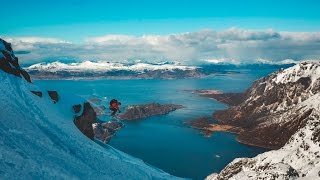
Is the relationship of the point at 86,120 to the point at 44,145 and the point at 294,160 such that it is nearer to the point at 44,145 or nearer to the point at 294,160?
the point at 44,145

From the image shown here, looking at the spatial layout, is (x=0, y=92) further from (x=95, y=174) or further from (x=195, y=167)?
(x=195, y=167)

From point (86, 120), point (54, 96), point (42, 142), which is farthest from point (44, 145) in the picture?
point (86, 120)

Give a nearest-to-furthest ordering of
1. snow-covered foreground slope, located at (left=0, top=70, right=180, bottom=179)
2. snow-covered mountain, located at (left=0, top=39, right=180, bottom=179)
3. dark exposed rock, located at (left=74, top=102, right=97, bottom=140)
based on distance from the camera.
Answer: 1. snow-covered foreground slope, located at (left=0, top=70, right=180, bottom=179)
2. snow-covered mountain, located at (left=0, top=39, right=180, bottom=179)
3. dark exposed rock, located at (left=74, top=102, right=97, bottom=140)

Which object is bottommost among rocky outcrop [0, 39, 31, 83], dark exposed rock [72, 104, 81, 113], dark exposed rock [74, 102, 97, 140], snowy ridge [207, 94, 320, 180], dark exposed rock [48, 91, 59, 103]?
snowy ridge [207, 94, 320, 180]

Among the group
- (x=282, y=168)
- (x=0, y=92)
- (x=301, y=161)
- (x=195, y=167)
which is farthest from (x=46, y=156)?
(x=195, y=167)

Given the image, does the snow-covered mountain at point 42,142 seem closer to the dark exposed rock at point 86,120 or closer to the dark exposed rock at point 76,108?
the dark exposed rock at point 76,108

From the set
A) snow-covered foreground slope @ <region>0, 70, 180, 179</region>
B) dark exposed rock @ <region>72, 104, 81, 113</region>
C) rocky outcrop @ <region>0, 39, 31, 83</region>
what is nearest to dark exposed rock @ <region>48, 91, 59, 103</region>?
snow-covered foreground slope @ <region>0, 70, 180, 179</region>

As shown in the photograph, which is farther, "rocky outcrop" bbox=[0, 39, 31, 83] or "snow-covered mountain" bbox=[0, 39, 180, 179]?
"rocky outcrop" bbox=[0, 39, 31, 83]

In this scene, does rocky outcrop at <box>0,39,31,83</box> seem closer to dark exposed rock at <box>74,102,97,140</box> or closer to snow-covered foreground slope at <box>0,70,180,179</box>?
snow-covered foreground slope at <box>0,70,180,179</box>
